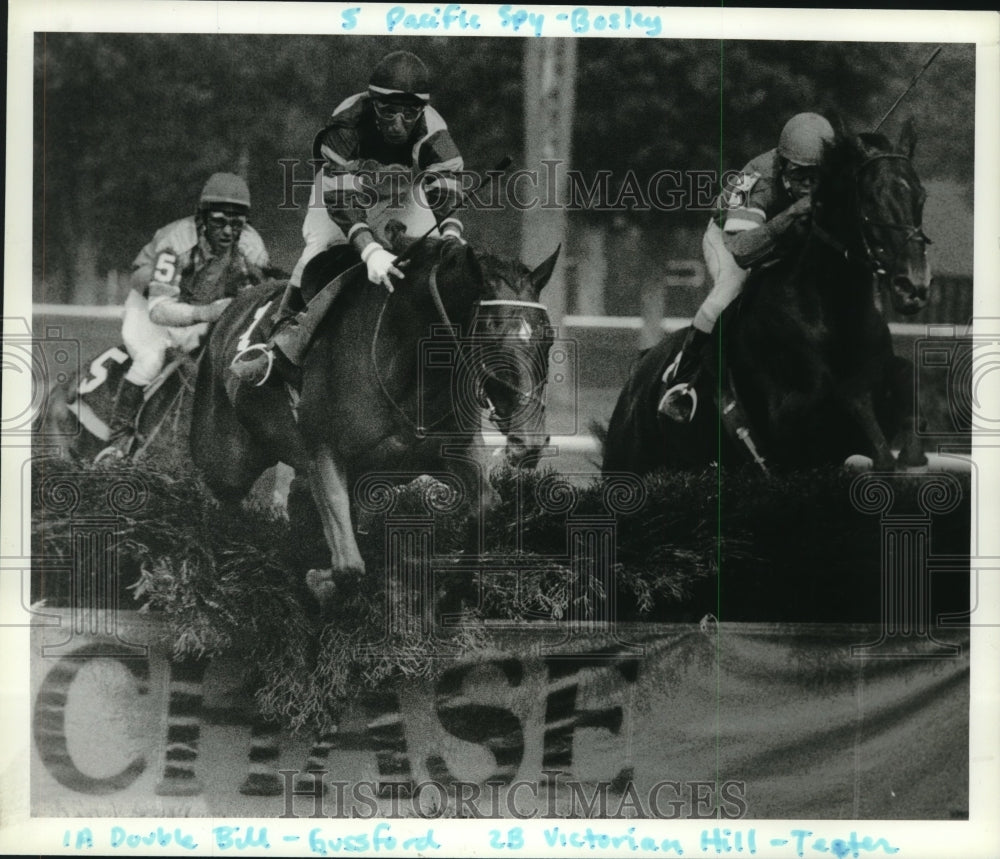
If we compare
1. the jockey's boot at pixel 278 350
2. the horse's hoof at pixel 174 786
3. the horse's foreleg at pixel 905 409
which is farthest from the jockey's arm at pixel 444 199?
the horse's hoof at pixel 174 786

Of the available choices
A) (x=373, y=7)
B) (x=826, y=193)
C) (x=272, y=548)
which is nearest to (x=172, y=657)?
(x=272, y=548)

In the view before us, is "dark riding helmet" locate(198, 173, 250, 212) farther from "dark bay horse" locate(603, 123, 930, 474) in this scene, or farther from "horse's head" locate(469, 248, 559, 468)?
"dark bay horse" locate(603, 123, 930, 474)

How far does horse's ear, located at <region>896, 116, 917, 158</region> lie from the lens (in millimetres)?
5250

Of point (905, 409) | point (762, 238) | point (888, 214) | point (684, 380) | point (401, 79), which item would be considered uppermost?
point (401, 79)

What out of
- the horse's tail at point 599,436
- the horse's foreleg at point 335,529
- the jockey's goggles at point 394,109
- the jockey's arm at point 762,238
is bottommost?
the horse's foreleg at point 335,529

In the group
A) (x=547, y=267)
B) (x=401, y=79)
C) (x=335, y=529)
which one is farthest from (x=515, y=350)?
(x=401, y=79)

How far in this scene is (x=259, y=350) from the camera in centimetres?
523

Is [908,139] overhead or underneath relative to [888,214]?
overhead

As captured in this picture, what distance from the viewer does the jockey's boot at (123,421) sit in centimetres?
520

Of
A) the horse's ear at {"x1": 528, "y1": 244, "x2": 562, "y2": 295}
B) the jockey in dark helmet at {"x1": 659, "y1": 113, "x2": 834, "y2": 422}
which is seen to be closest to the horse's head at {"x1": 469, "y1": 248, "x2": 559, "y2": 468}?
the horse's ear at {"x1": 528, "y1": 244, "x2": 562, "y2": 295}

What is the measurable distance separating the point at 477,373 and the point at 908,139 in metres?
1.99

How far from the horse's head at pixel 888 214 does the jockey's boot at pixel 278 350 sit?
2174 millimetres

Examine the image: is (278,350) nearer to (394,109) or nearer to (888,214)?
(394,109)

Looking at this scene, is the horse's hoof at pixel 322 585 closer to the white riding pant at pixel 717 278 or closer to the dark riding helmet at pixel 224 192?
the dark riding helmet at pixel 224 192
